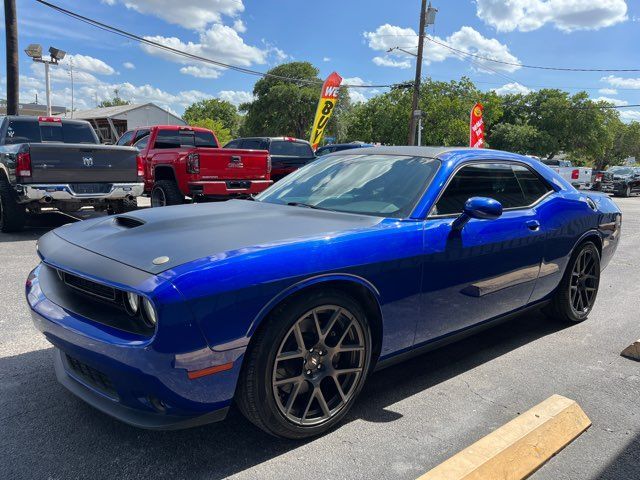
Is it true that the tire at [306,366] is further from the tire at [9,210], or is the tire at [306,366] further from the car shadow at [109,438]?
the tire at [9,210]

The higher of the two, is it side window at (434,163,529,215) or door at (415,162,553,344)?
side window at (434,163,529,215)

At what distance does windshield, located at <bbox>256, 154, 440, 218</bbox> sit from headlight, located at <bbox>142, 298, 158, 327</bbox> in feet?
4.82

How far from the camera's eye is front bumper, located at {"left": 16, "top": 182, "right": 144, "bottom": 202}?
7.28 m

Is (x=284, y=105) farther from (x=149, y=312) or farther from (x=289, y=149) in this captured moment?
(x=149, y=312)

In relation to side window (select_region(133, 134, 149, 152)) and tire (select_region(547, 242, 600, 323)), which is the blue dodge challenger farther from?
side window (select_region(133, 134, 149, 152))

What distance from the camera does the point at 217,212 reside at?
3.21 meters

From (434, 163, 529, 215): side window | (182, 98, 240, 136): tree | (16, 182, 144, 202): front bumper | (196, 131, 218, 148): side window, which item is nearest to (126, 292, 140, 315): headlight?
(434, 163, 529, 215): side window

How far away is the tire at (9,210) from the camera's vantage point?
25.2 ft

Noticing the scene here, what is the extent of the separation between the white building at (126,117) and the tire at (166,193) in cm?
4192

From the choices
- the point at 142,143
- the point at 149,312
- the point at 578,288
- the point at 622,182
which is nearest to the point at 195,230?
the point at 149,312

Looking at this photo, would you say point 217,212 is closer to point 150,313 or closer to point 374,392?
point 150,313

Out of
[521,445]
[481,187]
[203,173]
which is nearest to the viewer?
[521,445]

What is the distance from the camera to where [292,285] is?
7.62ft

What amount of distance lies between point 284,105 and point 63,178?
50457mm
